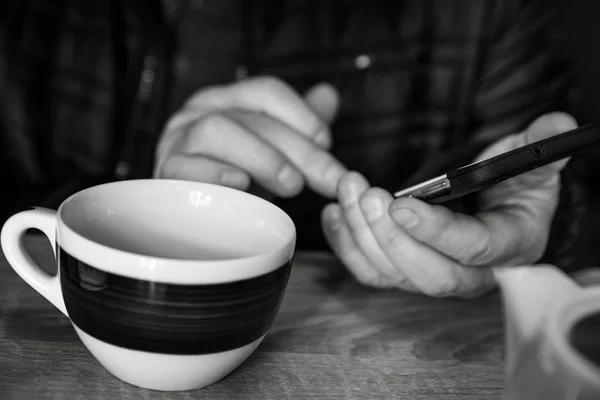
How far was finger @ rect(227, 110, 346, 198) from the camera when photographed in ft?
1.57

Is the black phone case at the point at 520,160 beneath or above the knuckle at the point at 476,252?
above

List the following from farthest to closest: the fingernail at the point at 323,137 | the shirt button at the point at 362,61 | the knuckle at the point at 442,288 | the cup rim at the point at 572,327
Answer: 1. the shirt button at the point at 362,61
2. the fingernail at the point at 323,137
3. the knuckle at the point at 442,288
4. the cup rim at the point at 572,327

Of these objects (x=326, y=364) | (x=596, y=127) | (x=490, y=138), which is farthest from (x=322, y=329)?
(x=490, y=138)

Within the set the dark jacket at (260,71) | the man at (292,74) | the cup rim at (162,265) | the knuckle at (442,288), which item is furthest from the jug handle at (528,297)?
the dark jacket at (260,71)

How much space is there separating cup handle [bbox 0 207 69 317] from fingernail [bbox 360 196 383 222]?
187 mm

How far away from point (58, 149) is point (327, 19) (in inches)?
18.2

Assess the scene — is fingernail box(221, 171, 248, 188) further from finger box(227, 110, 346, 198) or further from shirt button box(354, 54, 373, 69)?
shirt button box(354, 54, 373, 69)

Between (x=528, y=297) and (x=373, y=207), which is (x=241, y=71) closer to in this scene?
(x=373, y=207)

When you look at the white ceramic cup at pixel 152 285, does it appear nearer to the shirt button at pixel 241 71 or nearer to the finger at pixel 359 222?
the finger at pixel 359 222

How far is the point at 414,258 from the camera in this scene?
16.0 inches

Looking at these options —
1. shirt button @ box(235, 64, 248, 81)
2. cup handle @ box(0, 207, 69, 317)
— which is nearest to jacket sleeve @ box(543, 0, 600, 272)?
cup handle @ box(0, 207, 69, 317)

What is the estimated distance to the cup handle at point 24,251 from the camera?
0.31m

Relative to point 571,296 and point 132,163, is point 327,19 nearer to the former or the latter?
point 132,163

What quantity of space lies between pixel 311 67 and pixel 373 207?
536 millimetres
